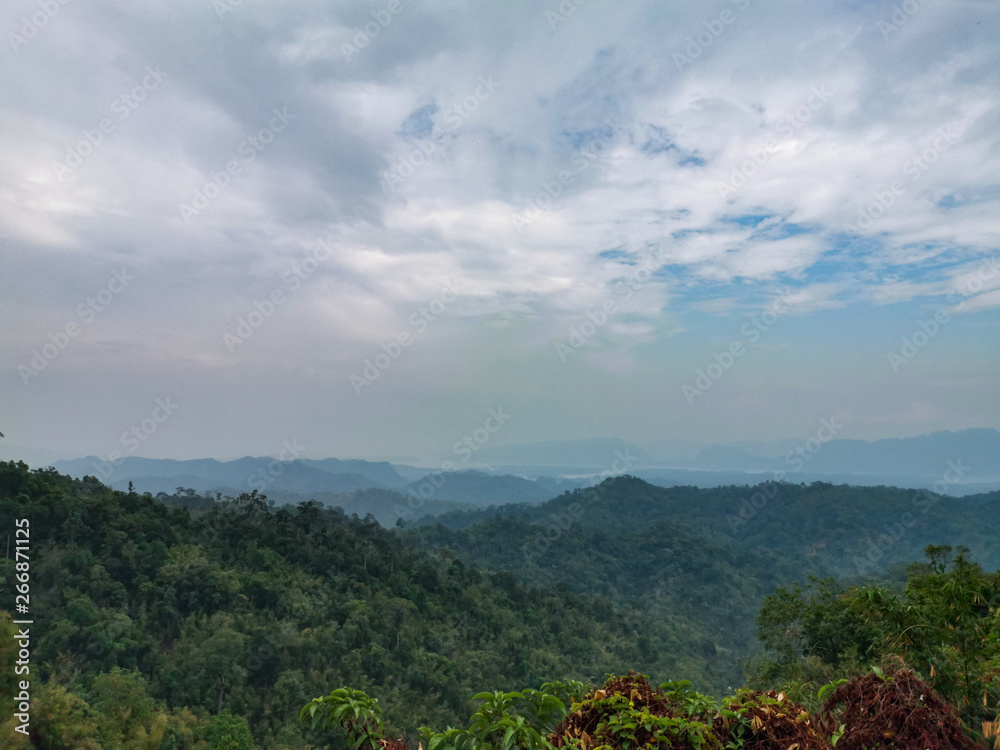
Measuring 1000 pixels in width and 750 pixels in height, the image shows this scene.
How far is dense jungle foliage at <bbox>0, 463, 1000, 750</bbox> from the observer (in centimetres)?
1437

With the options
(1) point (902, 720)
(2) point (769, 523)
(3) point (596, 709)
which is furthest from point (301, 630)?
(2) point (769, 523)

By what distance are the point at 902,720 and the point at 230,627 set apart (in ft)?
98.8

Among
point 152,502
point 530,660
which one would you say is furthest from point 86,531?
point 530,660

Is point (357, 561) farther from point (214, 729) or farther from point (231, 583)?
point (214, 729)

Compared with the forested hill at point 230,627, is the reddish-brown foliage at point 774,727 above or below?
above

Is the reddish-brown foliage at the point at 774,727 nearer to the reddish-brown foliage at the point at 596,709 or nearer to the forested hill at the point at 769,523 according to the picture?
the reddish-brown foliage at the point at 596,709

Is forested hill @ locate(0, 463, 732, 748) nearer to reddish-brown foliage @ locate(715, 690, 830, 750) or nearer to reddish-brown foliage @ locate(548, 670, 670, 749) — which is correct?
reddish-brown foliage @ locate(548, 670, 670, 749)

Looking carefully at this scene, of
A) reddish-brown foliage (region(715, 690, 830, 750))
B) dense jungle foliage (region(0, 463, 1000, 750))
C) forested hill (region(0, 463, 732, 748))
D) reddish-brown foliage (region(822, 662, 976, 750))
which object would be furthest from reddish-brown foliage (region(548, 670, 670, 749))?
forested hill (region(0, 463, 732, 748))

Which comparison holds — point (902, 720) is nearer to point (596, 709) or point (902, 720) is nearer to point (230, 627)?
point (596, 709)

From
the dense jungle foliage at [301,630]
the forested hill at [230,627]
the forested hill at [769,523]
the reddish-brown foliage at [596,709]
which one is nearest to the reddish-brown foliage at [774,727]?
the dense jungle foliage at [301,630]

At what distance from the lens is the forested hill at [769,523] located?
82688mm

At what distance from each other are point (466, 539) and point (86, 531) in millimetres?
56972

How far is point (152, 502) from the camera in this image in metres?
33.0

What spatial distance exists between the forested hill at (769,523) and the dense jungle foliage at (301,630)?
3180 cm
